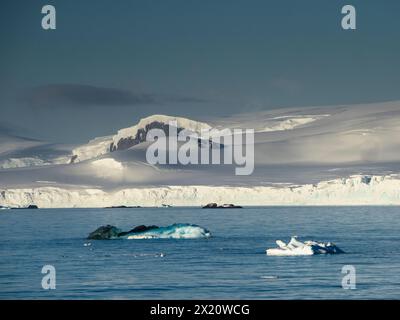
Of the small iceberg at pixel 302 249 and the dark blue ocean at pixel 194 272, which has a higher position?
the small iceberg at pixel 302 249

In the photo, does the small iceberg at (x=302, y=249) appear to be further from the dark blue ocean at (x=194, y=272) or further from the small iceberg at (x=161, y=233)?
the small iceberg at (x=161, y=233)

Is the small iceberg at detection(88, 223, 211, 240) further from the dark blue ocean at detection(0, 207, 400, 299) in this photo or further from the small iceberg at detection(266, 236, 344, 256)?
the small iceberg at detection(266, 236, 344, 256)

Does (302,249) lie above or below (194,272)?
above

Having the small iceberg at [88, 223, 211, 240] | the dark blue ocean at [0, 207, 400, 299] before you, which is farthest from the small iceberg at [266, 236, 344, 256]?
the small iceberg at [88, 223, 211, 240]

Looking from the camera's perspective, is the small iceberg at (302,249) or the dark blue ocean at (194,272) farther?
the small iceberg at (302,249)

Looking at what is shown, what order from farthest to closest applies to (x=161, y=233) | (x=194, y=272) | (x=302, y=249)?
(x=161, y=233) → (x=302, y=249) → (x=194, y=272)

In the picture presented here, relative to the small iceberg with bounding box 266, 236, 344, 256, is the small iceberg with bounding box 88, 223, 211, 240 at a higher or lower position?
higher

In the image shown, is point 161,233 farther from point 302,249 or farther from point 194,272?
point 194,272

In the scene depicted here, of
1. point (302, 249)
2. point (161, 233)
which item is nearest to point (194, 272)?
point (302, 249)

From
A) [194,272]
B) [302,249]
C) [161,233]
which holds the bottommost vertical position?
[194,272]

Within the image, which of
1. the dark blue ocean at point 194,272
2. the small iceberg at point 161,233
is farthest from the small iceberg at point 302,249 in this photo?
the small iceberg at point 161,233

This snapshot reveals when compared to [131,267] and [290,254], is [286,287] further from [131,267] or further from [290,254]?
[290,254]

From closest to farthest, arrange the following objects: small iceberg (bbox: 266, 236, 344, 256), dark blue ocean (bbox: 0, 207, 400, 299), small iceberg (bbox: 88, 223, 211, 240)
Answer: dark blue ocean (bbox: 0, 207, 400, 299) < small iceberg (bbox: 266, 236, 344, 256) < small iceberg (bbox: 88, 223, 211, 240)
